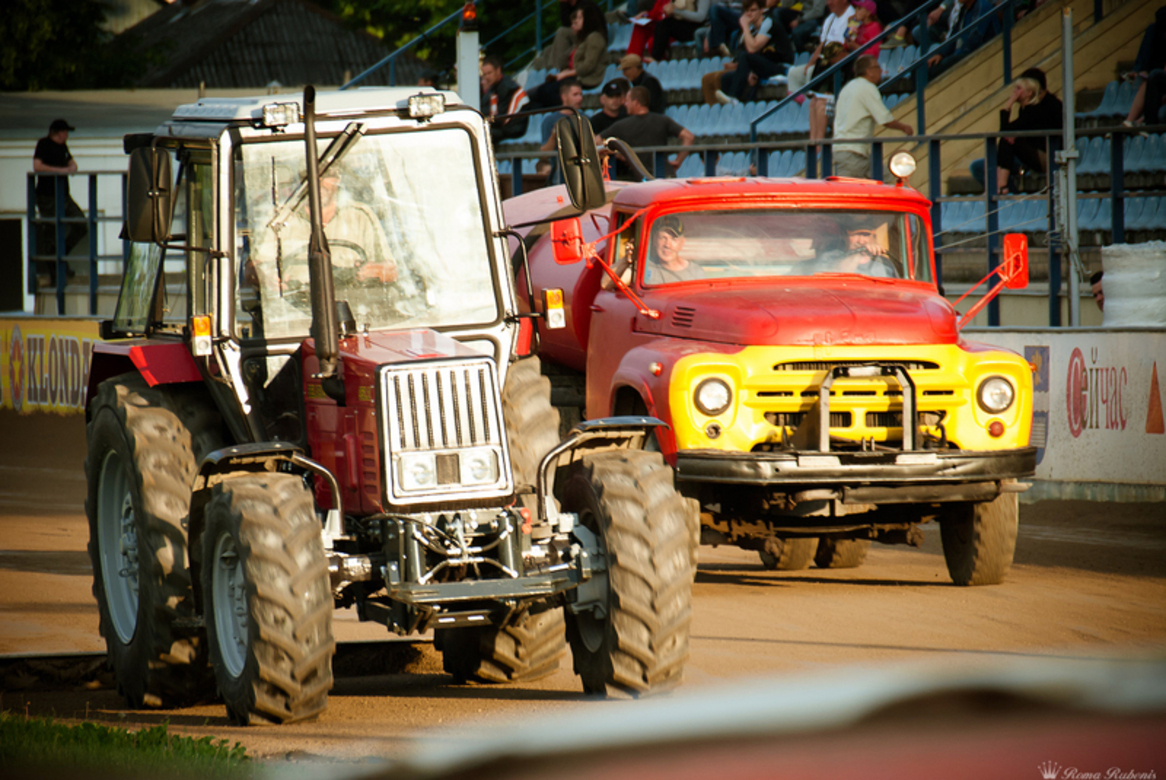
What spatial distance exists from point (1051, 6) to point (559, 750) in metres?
18.9

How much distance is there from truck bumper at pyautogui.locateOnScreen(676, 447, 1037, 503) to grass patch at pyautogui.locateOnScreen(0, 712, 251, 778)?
384cm

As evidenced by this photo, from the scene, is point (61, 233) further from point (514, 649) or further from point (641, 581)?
point (641, 581)

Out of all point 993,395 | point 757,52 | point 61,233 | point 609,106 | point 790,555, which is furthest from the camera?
point 61,233

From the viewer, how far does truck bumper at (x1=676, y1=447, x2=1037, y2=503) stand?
8.80m

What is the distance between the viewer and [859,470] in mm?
8836

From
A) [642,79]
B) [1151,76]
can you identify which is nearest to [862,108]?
[1151,76]

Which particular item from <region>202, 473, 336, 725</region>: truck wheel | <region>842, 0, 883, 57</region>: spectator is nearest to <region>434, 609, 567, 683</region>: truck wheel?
<region>202, 473, 336, 725</region>: truck wheel

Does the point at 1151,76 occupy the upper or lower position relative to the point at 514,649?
upper

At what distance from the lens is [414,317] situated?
6.91m

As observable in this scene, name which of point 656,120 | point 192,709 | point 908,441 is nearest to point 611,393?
point 908,441

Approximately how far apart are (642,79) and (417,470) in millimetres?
14557

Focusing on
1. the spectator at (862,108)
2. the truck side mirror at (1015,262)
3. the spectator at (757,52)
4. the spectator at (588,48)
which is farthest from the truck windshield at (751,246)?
the spectator at (588,48)

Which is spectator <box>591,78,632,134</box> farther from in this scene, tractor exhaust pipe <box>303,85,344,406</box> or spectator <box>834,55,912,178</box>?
tractor exhaust pipe <box>303,85,344,406</box>

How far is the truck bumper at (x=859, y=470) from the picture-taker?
8.80m
